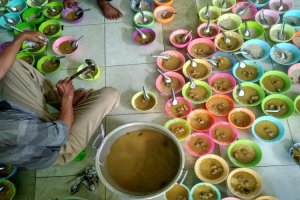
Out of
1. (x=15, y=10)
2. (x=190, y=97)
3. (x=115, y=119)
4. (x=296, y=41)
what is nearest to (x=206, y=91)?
(x=190, y=97)

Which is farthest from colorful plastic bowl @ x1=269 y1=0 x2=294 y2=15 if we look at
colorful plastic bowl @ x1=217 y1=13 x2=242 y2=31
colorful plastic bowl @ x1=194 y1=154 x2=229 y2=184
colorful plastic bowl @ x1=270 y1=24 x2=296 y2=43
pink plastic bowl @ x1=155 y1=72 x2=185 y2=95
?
colorful plastic bowl @ x1=194 y1=154 x2=229 y2=184

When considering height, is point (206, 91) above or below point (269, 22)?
below

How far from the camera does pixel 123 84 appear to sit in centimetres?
220

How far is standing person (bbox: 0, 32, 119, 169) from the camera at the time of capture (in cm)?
132

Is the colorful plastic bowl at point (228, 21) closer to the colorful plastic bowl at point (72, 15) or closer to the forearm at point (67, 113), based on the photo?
the colorful plastic bowl at point (72, 15)

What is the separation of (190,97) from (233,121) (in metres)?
0.31

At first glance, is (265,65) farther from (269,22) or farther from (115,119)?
(115,119)

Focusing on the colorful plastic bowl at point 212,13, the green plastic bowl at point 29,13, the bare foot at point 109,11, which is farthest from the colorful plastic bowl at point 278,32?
the green plastic bowl at point 29,13

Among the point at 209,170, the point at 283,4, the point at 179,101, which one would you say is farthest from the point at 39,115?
the point at 283,4

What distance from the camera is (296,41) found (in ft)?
7.30

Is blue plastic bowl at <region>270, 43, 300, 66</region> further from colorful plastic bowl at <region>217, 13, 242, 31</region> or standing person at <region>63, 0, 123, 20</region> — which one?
standing person at <region>63, 0, 123, 20</region>

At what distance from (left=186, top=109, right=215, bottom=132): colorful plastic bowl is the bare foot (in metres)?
1.08

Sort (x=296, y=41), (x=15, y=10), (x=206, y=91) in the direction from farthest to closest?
(x=15, y=10)
(x=296, y=41)
(x=206, y=91)

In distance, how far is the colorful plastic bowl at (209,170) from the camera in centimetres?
173
